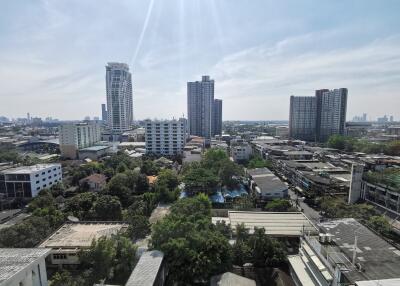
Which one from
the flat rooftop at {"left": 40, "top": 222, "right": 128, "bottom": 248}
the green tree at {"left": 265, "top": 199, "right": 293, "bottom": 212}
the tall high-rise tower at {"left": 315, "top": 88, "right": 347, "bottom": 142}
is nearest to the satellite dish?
the flat rooftop at {"left": 40, "top": 222, "right": 128, "bottom": 248}

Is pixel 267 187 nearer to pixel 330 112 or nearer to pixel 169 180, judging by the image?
pixel 169 180

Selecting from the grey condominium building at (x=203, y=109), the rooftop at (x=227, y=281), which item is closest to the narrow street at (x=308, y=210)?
the rooftop at (x=227, y=281)

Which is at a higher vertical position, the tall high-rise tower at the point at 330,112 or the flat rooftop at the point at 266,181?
the tall high-rise tower at the point at 330,112

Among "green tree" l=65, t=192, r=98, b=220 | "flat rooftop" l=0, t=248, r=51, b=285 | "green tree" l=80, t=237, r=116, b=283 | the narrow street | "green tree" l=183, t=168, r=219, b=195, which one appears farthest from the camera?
"green tree" l=183, t=168, r=219, b=195

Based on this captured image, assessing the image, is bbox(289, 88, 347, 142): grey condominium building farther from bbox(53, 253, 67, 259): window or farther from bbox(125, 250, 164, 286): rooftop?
bbox(53, 253, 67, 259): window

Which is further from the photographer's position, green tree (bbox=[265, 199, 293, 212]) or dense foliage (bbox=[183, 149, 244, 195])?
dense foliage (bbox=[183, 149, 244, 195])

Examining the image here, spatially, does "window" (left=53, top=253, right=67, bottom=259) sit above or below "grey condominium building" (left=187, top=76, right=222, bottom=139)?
below

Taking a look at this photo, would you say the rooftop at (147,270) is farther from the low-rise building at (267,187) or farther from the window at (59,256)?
the low-rise building at (267,187)
